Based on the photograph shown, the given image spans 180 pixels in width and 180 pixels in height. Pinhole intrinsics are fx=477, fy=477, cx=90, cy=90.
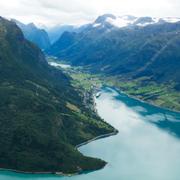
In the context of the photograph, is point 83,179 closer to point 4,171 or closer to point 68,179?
point 68,179

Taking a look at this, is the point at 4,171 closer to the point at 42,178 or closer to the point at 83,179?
the point at 42,178

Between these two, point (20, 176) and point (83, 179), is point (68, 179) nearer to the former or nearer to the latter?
point (83, 179)

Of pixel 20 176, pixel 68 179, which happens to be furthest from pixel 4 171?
pixel 68 179

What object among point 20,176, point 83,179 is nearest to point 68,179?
point 83,179

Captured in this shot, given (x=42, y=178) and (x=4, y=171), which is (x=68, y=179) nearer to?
(x=42, y=178)
